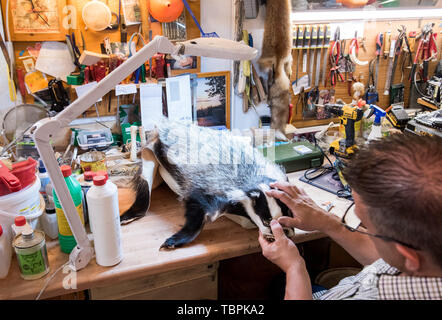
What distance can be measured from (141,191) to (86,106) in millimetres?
561

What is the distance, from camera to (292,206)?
1.28 m

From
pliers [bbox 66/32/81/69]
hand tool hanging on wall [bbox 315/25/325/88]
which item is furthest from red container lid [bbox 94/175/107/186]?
hand tool hanging on wall [bbox 315/25/325/88]

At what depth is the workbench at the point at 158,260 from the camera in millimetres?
1071

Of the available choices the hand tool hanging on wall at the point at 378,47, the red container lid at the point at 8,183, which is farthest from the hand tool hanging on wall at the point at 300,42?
the red container lid at the point at 8,183

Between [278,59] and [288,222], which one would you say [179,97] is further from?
[288,222]

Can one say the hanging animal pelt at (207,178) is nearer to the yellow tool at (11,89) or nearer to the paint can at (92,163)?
the paint can at (92,163)

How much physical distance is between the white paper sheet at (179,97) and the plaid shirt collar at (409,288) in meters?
1.61

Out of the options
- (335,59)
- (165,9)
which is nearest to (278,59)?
(335,59)

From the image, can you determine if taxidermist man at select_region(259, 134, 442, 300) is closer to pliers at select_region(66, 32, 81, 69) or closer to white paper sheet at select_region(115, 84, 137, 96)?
white paper sheet at select_region(115, 84, 137, 96)

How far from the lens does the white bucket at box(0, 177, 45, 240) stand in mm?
1091

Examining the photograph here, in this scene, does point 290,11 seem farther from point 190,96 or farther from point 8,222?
point 8,222

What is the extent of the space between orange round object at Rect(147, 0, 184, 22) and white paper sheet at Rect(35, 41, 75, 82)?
538 mm

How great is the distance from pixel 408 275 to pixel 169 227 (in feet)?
2.61
